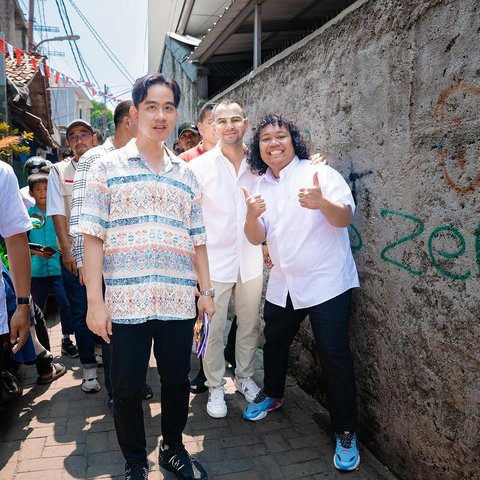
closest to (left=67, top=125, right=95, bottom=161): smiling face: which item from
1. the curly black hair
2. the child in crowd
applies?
the child in crowd

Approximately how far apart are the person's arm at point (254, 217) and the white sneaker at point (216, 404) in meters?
1.17

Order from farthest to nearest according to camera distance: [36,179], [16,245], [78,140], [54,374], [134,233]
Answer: [36,179], [54,374], [78,140], [16,245], [134,233]

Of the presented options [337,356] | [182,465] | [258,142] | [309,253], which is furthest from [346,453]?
[258,142]

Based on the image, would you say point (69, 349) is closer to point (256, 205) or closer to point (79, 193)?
point (79, 193)

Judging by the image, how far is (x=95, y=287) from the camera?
6.73ft

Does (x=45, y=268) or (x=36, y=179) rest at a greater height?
(x=36, y=179)

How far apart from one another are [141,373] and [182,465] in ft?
2.05

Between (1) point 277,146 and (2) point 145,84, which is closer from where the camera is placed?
(2) point 145,84

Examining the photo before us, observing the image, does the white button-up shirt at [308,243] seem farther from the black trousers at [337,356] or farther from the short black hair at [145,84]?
the short black hair at [145,84]

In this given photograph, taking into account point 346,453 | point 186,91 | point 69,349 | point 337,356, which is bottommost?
point 69,349

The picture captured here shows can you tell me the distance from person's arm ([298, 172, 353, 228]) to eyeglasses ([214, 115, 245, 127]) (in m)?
0.94

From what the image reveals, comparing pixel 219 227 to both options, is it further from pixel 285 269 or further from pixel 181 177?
pixel 181 177

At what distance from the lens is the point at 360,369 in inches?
109

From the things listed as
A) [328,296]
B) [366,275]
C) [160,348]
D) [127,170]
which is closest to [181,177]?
[127,170]
